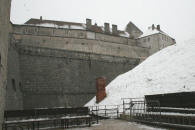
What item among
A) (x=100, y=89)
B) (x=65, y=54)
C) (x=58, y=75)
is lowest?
(x=100, y=89)

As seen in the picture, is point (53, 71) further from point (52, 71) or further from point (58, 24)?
point (58, 24)

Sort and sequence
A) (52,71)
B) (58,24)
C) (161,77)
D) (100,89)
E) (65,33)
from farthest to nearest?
(58,24), (65,33), (52,71), (100,89), (161,77)

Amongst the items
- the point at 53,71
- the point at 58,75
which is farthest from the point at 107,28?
the point at 53,71

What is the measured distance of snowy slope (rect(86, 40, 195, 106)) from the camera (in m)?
16.4

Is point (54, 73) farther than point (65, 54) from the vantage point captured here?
No

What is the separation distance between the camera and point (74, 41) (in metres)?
42.5

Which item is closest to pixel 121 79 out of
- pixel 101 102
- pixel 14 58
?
pixel 101 102

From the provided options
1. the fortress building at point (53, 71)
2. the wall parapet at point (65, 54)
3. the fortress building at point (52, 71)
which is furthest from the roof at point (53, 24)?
the wall parapet at point (65, 54)

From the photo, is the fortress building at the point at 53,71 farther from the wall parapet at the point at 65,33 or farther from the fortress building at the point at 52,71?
the wall parapet at the point at 65,33

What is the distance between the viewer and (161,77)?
61.1ft

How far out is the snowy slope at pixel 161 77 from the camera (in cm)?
1644

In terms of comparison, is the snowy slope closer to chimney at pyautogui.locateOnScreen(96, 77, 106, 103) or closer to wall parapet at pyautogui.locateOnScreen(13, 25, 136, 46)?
chimney at pyautogui.locateOnScreen(96, 77, 106, 103)

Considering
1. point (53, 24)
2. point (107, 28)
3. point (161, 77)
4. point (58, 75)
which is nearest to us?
point (161, 77)

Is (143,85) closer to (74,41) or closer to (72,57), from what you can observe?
(72,57)
